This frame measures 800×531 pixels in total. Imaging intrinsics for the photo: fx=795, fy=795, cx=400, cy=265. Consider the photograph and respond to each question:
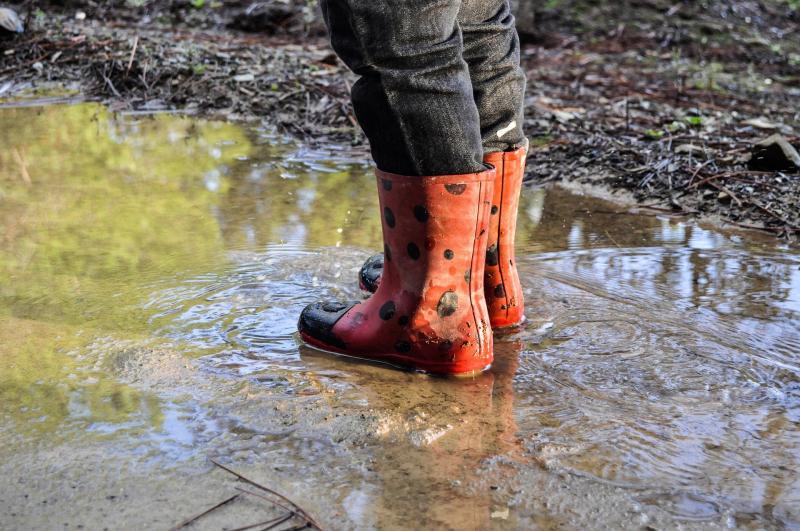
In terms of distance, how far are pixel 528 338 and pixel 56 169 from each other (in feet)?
6.88

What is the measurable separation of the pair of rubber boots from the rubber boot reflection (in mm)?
44

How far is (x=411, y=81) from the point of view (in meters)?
1.50

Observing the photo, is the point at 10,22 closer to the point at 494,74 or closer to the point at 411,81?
the point at 494,74

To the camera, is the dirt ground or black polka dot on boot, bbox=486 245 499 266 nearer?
black polka dot on boot, bbox=486 245 499 266

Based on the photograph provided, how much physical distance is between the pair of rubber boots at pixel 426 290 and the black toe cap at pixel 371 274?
256mm

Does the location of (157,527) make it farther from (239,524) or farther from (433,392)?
(433,392)

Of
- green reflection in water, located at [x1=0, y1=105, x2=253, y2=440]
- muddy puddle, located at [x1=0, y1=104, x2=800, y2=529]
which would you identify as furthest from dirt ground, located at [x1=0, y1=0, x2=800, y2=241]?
green reflection in water, located at [x1=0, y1=105, x2=253, y2=440]

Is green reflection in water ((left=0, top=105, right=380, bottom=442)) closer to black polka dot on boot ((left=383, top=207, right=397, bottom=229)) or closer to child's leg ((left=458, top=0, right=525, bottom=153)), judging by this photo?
black polka dot on boot ((left=383, top=207, right=397, bottom=229))

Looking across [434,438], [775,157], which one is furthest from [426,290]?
[775,157]

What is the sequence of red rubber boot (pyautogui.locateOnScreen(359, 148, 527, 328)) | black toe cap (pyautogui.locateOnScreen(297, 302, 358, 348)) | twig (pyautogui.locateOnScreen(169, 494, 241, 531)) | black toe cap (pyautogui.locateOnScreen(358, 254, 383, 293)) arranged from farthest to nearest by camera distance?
black toe cap (pyautogui.locateOnScreen(358, 254, 383, 293)), red rubber boot (pyautogui.locateOnScreen(359, 148, 527, 328)), black toe cap (pyautogui.locateOnScreen(297, 302, 358, 348)), twig (pyautogui.locateOnScreen(169, 494, 241, 531))

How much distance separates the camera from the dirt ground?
320cm

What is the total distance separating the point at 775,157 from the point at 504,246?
1878 mm

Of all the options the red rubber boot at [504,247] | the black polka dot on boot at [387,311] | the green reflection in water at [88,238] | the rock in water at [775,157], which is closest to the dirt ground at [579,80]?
the rock in water at [775,157]

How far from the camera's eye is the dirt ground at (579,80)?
10.5 ft
